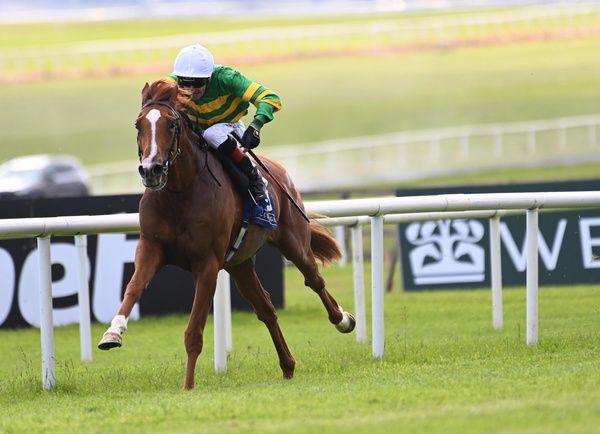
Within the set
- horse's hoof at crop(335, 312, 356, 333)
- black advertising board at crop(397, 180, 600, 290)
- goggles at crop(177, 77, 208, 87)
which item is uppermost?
goggles at crop(177, 77, 208, 87)

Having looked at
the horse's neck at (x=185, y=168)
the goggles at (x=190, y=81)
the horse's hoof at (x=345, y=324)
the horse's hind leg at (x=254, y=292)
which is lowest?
the horse's hoof at (x=345, y=324)

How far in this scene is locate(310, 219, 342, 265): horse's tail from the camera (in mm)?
9211

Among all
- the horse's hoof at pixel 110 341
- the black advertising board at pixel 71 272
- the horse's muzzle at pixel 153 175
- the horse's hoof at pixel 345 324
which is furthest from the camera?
the black advertising board at pixel 71 272

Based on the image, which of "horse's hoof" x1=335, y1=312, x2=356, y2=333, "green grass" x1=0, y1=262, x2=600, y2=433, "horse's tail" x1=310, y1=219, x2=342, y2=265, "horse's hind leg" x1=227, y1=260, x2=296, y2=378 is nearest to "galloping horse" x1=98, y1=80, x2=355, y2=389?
"horse's hind leg" x1=227, y1=260, x2=296, y2=378

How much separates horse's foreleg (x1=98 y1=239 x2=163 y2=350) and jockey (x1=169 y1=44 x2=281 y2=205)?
825 mm

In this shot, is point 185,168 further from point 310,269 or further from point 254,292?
point 310,269

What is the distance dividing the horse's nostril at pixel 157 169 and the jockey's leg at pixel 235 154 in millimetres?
795

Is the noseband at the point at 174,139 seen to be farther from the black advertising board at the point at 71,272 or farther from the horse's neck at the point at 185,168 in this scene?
the black advertising board at the point at 71,272

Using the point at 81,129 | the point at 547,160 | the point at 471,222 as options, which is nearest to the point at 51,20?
the point at 81,129

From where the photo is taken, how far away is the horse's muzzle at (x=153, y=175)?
23.0ft

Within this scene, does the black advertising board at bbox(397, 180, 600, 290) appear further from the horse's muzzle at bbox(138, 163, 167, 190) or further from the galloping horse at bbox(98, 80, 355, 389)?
the horse's muzzle at bbox(138, 163, 167, 190)

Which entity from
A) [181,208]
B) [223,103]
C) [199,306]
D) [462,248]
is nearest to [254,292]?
[199,306]

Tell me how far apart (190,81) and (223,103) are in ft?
0.94

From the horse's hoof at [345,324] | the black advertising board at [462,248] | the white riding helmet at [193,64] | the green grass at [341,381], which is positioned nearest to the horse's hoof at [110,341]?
the green grass at [341,381]
